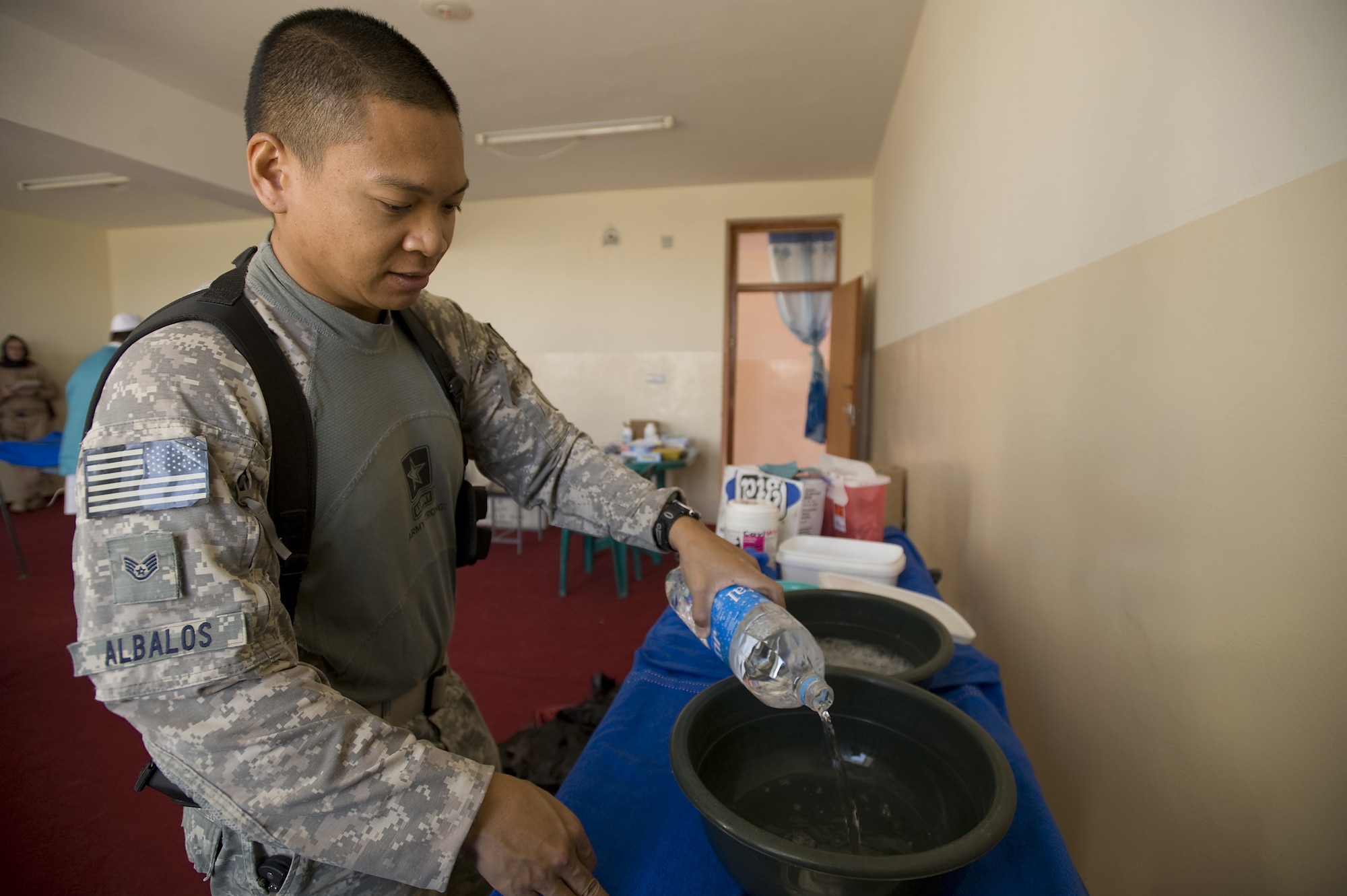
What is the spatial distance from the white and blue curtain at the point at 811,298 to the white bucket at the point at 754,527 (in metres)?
4.27

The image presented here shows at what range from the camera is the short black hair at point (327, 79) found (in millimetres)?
681

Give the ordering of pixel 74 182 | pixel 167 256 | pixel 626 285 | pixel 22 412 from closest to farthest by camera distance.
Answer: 1. pixel 74 182
2. pixel 626 285
3. pixel 22 412
4. pixel 167 256

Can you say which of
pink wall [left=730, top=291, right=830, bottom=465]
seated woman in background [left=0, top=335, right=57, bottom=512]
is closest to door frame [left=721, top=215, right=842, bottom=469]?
pink wall [left=730, top=291, right=830, bottom=465]

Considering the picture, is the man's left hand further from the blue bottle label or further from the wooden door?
the wooden door

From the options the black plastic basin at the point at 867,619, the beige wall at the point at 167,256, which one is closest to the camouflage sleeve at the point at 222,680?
the black plastic basin at the point at 867,619

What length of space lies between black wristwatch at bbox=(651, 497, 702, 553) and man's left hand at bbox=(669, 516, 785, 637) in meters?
0.03

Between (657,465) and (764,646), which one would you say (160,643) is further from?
(657,465)

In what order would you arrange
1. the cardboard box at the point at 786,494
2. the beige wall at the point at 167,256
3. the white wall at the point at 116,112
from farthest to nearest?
the beige wall at the point at 167,256
the white wall at the point at 116,112
the cardboard box at the point at 786,494

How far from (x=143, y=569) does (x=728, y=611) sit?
60 cm

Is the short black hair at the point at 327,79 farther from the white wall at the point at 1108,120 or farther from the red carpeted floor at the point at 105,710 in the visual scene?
the red carpeted floor at the point at 105,710

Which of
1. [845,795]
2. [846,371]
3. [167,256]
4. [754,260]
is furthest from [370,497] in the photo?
[167,256]

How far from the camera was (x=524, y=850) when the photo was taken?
542 mm

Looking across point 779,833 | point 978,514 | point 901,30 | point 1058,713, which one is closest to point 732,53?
point 901,30

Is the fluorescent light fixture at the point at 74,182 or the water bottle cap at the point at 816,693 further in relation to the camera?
the fluorescent light fixture at the point at 74,182
